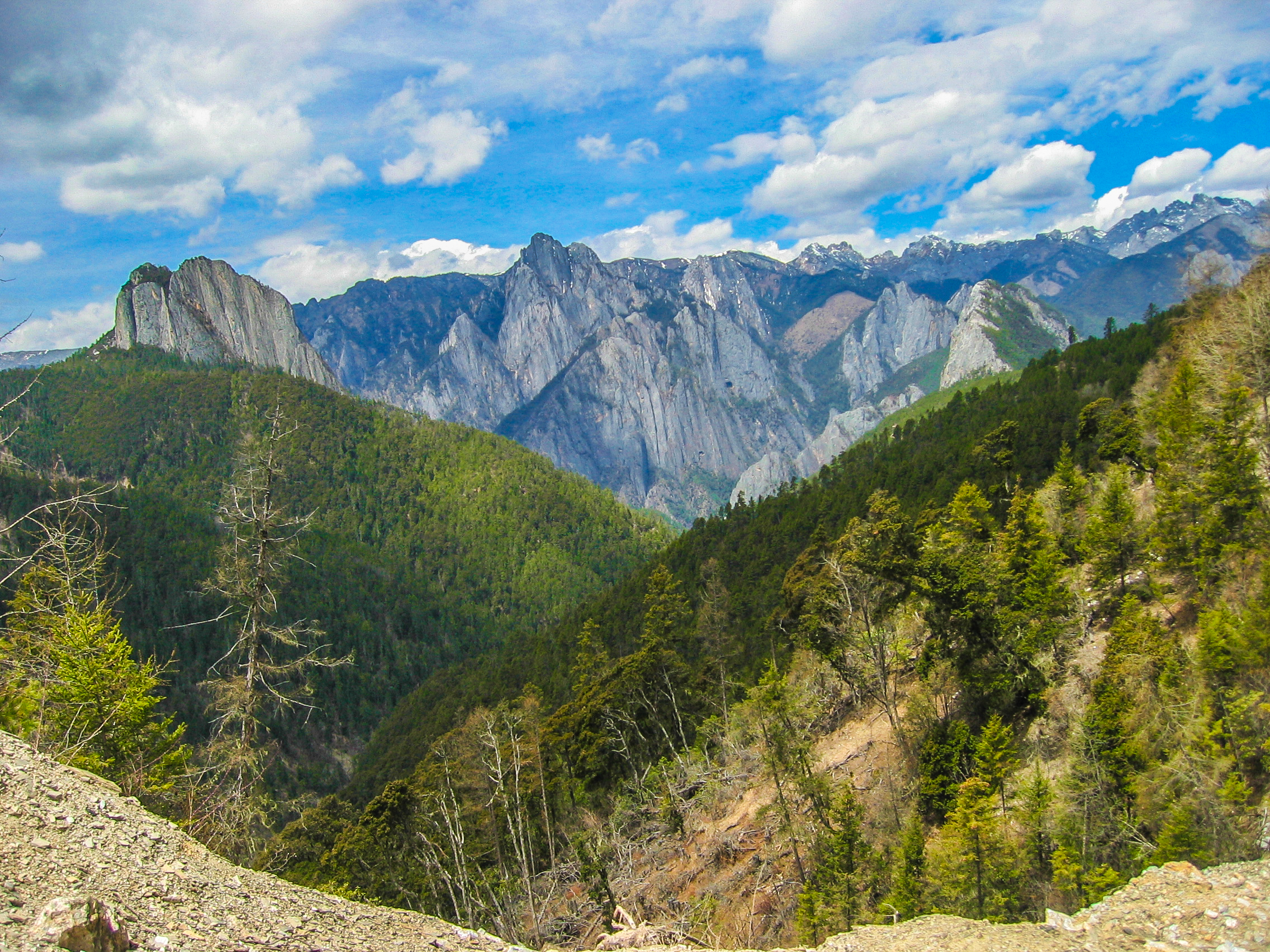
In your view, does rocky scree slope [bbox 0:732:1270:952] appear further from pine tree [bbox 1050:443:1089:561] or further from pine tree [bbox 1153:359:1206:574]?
pine tree [bbox 1050:443:1089:561]

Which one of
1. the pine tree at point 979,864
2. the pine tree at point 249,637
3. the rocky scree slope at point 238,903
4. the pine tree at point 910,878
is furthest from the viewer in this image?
the pine tree at point 910,878

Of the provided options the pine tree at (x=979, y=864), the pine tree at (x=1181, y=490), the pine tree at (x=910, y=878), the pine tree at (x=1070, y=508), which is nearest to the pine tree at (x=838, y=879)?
the pine tree at (x=910, y=878)

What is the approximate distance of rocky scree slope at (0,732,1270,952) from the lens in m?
7.48

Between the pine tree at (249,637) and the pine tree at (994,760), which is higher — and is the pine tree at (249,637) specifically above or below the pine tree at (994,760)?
above

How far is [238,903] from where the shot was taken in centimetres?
857

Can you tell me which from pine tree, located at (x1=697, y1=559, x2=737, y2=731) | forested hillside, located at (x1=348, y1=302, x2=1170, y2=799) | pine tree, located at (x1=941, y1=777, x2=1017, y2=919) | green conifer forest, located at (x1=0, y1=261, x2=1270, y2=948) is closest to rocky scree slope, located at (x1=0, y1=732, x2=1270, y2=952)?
green conifer forest, located at (x1=0, y1=261, x2=1270, y2=948)

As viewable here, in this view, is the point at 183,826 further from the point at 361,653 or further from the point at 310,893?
the point at 361,653

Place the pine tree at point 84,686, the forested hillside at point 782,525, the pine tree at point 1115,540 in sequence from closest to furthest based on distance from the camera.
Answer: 1. the pine tree at point 84,686
2. the pine tree at point 1115,540
3. the forested hillside at point 782,525

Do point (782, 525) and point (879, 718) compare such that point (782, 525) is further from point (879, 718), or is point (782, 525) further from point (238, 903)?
point (238, 903)

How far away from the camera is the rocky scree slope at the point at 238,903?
7.48 meters

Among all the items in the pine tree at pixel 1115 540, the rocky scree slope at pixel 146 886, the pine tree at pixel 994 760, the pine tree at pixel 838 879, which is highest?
the rocky scree slope at pixel 146 886

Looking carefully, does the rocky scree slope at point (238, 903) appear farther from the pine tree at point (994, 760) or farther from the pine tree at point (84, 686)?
the pine tree at point (994, 760)

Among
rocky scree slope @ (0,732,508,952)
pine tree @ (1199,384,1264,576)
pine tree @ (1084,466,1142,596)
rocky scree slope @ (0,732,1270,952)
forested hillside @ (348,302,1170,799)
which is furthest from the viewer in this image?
forested hillside @ (348,302,1170,799)

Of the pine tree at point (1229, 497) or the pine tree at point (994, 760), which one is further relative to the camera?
the pine tree at point (1229, 497)
